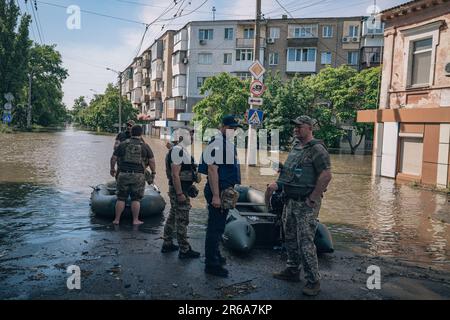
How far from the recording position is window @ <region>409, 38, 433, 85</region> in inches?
614

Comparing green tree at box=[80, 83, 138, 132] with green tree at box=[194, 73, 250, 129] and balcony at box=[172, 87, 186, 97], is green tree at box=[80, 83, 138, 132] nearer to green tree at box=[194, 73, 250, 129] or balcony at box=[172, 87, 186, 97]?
balcony at box=[172, 87, 186, 97]

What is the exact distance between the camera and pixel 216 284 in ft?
16.6

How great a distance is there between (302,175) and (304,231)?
65 centimetres

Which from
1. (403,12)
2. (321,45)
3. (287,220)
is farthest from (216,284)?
(321,45)

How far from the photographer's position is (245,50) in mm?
49844

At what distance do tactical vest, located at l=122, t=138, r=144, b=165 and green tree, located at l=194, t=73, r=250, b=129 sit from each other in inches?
1114

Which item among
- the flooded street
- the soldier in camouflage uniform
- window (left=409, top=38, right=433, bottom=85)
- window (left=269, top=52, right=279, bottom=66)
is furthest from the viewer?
window (left=269, top=52, right=279, bottom=66)

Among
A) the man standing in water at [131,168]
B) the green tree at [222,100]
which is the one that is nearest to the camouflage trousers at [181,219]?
the man standing in water at [131,168]

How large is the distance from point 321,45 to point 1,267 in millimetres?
45737

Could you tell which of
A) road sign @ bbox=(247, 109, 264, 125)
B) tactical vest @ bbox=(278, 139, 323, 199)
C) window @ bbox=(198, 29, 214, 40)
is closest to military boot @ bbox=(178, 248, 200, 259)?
tactical vest @ bbox=(278, 139, 323, 199)

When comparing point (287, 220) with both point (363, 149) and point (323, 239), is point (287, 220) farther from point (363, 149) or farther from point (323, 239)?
point (363, 149)

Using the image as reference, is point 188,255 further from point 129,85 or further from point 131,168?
point 129,85

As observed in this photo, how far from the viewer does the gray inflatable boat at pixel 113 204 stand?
8.30 meters

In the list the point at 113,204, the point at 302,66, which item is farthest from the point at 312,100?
the point at 113,204
